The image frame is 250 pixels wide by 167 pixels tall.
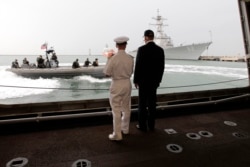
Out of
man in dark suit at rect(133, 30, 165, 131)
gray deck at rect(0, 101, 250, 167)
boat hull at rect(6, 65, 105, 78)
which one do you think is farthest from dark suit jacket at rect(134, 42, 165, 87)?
boat hull at rect(6, 65, 105, 78)

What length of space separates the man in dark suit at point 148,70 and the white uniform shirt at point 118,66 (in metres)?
0.19

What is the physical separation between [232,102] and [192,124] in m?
1.23

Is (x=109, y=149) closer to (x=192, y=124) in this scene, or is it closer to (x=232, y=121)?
(x=192, y=124)

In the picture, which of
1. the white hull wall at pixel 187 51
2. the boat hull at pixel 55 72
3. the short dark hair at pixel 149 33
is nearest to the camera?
the short dark hair at pixel 149 33

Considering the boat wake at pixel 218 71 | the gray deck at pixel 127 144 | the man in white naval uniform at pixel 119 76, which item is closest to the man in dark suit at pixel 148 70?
the man in white naval uniform at pixel 119 76

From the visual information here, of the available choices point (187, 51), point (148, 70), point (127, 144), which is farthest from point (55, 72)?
point (187, 51)

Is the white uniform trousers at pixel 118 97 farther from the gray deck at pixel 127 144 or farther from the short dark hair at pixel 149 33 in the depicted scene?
the short dark hair at pixel 149 33

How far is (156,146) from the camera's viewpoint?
197 centimetres

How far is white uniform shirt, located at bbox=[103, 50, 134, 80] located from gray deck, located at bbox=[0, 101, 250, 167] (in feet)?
2.39

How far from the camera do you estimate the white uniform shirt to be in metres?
1.98

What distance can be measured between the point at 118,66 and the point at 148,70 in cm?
38

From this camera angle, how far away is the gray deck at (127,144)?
1690 mm

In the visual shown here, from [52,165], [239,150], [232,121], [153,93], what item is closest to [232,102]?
[232,121]

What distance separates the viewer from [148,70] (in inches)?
85.0
